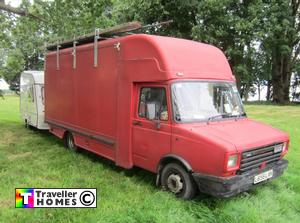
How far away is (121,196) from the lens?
6.11 m

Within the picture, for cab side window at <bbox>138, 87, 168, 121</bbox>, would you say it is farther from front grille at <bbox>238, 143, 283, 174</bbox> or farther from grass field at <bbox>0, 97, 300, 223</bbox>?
front grille at <bbox>238, 143, 283, 174</bbox>

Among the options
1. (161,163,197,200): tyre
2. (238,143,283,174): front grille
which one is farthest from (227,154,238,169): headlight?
(161,163,197,200): tyre

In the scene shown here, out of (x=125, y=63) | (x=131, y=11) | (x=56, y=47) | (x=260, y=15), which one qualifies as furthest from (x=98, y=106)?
(x=260, y=15)

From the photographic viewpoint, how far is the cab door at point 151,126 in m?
6.50

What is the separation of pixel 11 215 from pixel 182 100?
10.9 feet

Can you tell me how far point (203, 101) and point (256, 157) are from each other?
1.39m

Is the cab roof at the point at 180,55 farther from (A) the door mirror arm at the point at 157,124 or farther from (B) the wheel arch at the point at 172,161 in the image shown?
(B) the wheel arch at the point at 172,161

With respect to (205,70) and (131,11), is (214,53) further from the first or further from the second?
(131,11)

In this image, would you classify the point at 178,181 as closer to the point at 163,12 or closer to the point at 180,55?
the point at 180,55

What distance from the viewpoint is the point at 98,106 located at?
332 inches

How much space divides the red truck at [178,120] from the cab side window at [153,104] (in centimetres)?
2

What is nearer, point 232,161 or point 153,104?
point 232,161

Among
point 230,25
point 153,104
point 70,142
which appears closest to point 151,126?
point 153,104

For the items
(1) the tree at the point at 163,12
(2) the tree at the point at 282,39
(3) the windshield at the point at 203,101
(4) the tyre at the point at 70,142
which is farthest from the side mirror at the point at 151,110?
(2) the tree at the point at 282,39
